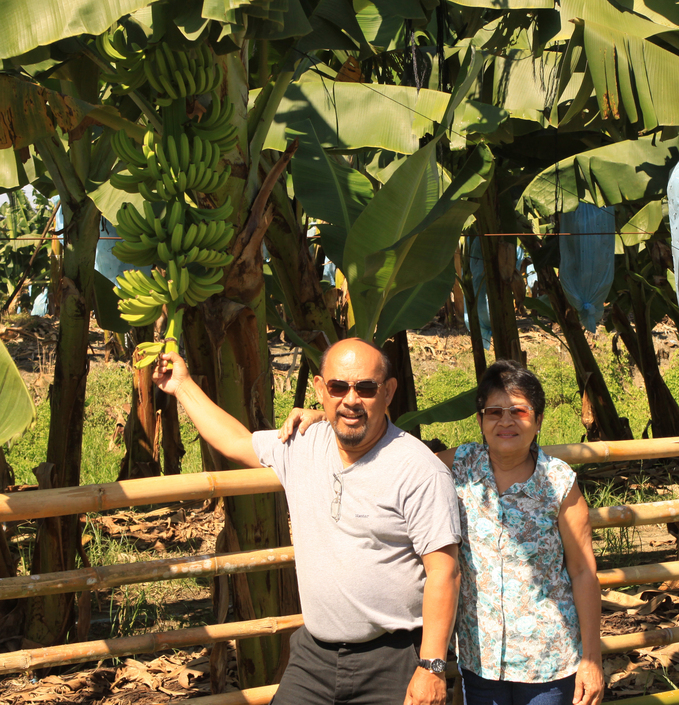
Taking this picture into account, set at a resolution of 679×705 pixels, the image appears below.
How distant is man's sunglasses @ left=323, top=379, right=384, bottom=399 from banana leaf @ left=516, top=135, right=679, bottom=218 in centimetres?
277

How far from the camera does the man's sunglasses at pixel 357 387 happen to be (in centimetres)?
168

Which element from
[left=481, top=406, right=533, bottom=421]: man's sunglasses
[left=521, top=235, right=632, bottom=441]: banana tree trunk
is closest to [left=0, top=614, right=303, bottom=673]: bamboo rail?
[left=481, top=406, right=533, bottom=421]: man's sunglasses

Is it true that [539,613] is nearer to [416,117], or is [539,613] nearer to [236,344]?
[236,344]

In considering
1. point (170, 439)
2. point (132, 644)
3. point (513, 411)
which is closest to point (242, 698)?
point (132, 644)

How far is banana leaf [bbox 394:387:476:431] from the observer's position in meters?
2.85

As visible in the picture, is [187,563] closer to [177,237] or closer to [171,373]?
[171,373]

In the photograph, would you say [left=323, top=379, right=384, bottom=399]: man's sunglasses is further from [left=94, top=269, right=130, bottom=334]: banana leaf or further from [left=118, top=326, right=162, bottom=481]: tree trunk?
[left=118, top=326, right=162, bottom=481]: tree trunk

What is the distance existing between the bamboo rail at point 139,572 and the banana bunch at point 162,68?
142 centimetres

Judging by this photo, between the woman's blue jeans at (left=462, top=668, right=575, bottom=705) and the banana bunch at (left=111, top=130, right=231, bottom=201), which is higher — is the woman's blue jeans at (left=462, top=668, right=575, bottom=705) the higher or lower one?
the lower one

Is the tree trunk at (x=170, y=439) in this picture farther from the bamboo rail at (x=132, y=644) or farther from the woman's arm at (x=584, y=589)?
the woman's arm at (x=584, y=589)

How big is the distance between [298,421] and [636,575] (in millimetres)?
1382

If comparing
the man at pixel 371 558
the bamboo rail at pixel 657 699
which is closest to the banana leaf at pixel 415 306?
the man at pixel 371 558

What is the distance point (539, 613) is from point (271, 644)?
1344mm

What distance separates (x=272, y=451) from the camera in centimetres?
Result: 193
